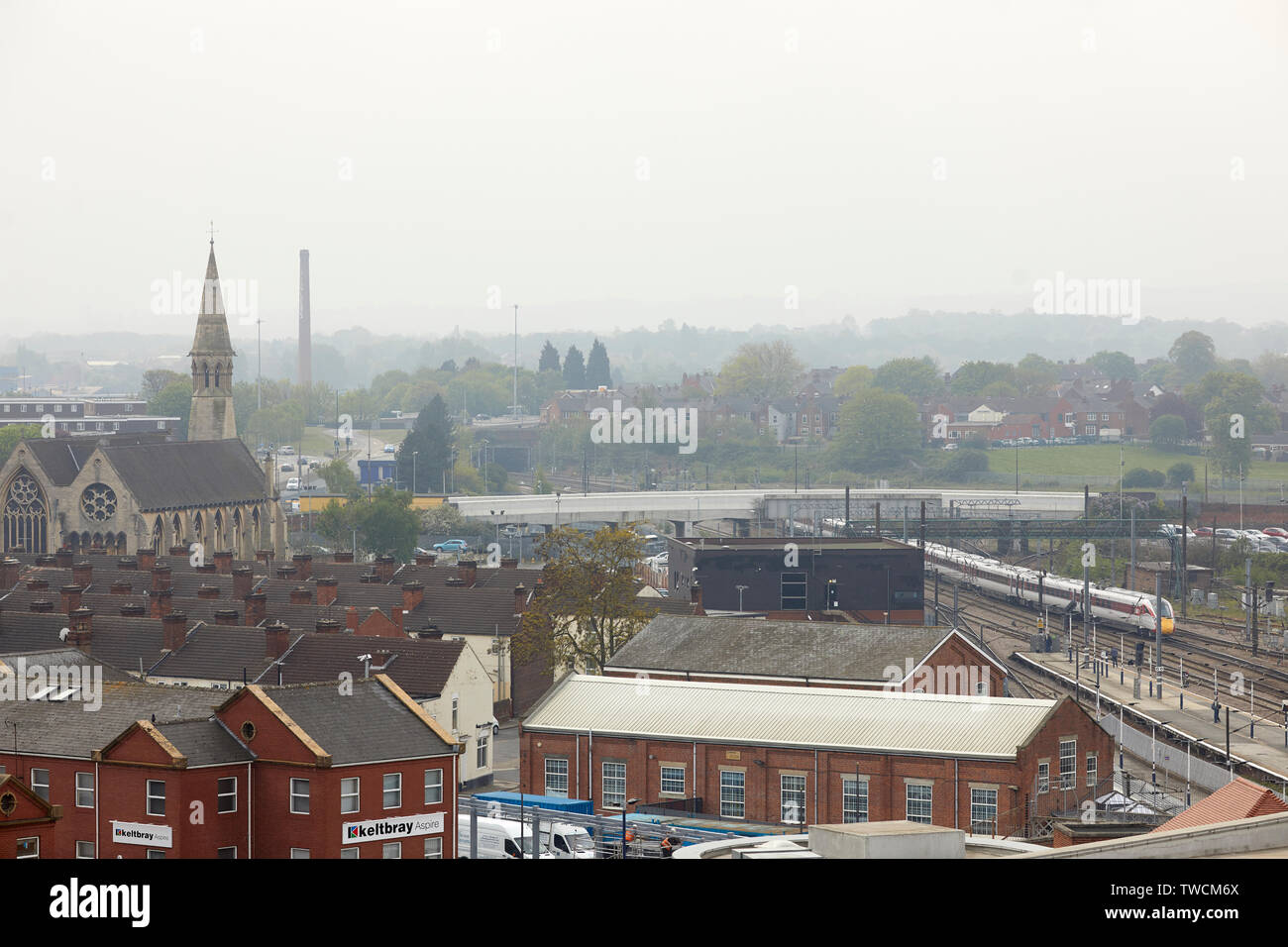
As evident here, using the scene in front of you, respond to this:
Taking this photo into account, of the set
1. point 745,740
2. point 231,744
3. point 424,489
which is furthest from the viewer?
point 424,489

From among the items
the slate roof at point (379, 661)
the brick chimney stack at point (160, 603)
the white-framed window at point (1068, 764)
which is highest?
the brick chimney stack at point (160, 603)

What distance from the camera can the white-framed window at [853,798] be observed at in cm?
4197

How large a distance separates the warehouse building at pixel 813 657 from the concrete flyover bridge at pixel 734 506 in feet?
246

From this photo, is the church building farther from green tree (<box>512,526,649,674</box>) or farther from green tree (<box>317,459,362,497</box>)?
green tree (<box>512,526,649,674</box>)

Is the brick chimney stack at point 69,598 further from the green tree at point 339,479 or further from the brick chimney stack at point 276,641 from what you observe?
the green tree at point 339,479

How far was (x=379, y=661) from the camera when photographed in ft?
166

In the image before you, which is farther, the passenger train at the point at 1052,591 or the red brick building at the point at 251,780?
the passenger train at the point at 1052,591

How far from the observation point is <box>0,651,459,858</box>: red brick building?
34500 mm

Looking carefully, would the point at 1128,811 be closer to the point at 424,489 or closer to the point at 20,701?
the point at 20,701

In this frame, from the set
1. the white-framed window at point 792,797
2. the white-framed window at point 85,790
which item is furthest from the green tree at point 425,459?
the white-framed window at point 85,790

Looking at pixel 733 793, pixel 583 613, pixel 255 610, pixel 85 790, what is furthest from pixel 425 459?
pixel 85 790
